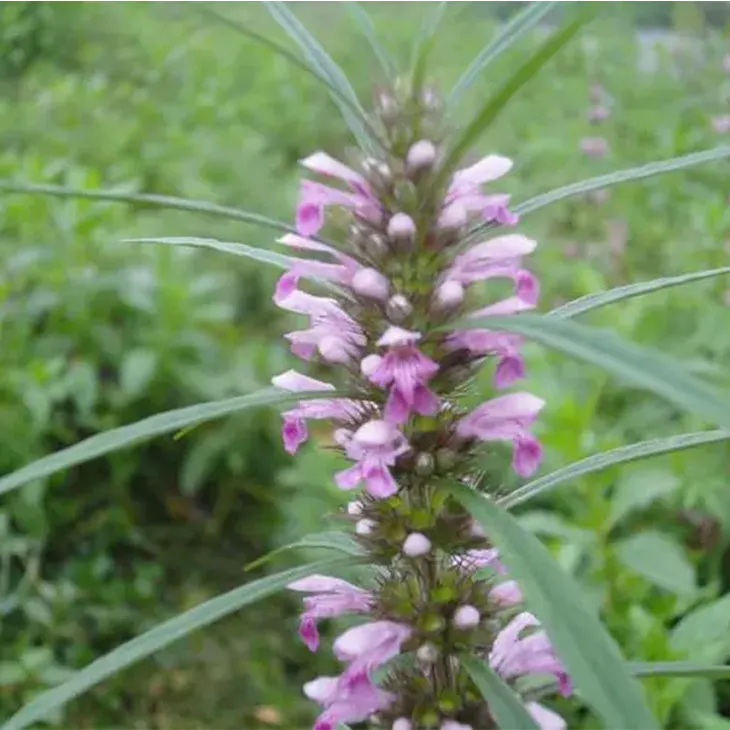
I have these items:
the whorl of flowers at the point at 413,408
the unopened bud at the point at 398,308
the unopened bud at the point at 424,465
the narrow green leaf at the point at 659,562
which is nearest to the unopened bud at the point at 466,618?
the whorl of flowers at the point at 413,408

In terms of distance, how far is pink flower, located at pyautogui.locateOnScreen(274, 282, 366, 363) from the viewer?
84 cm

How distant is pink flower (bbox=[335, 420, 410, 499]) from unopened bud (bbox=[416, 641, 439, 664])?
0.37 ft

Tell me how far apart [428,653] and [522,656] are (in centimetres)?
9

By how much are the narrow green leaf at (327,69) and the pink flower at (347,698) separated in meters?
0.37

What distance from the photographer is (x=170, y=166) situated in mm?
3943

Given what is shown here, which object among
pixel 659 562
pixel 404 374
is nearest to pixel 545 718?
pixel 404 374

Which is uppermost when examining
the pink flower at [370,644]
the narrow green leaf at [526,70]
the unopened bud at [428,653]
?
the narrow green leaf at [526,70]

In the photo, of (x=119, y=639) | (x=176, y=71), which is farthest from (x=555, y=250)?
(x=176, y=71)

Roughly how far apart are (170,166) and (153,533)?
1.46 meters

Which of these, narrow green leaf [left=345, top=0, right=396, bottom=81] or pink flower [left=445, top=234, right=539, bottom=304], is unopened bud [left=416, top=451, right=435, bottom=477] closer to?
pink flower [left=445, top=234, right=539, bottom=304]

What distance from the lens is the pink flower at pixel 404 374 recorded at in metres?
0.76

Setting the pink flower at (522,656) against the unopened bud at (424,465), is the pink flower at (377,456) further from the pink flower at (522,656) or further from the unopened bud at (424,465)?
the pink flower at (522,656)

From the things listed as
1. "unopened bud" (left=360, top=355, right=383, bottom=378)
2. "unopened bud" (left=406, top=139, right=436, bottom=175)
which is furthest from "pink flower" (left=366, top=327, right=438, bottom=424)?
"unopened bud" (left=406, top=139, right=436, bottom=175)

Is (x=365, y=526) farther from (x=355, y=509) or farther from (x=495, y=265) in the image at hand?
(x=495, y=265)
